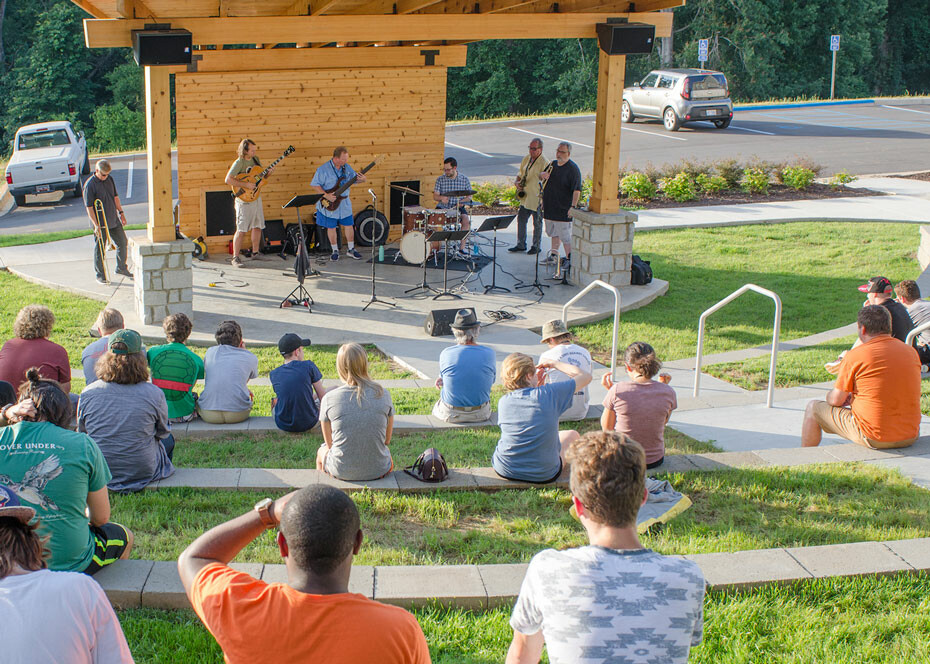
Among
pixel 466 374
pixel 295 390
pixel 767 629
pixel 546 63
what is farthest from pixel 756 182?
pixel 546 63

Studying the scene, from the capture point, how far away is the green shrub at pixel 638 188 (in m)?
20.0

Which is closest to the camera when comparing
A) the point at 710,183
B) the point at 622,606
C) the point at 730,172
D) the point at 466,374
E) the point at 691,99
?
the point at 622,606

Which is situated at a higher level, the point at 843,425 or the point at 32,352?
the point at 32,352

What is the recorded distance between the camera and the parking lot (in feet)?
82.4

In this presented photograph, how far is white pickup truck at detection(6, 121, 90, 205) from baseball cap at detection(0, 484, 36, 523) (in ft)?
68.8

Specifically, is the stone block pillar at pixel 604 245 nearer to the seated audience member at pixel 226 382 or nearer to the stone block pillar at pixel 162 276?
the stone block pillar at pixel 162 276

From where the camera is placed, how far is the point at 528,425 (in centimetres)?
639

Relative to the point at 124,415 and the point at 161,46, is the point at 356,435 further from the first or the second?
the point at 161,46

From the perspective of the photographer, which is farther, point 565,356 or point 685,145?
point 685,145

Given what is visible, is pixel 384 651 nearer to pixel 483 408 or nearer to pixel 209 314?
pixel 483 408

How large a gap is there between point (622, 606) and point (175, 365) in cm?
534

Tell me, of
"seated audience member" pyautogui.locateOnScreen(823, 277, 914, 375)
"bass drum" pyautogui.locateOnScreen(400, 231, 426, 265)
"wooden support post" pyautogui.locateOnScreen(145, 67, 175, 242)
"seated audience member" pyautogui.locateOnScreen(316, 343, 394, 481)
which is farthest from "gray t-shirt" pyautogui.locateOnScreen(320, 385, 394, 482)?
"bass drum" pyautogui.locateOnScreen(400, 231, 426, 265)

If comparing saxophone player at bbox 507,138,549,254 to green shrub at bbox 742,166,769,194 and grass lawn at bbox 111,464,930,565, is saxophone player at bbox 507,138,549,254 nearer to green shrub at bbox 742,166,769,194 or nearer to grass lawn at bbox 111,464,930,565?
green shrub at bbox 742,166,769,194

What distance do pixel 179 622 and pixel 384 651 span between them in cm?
211
